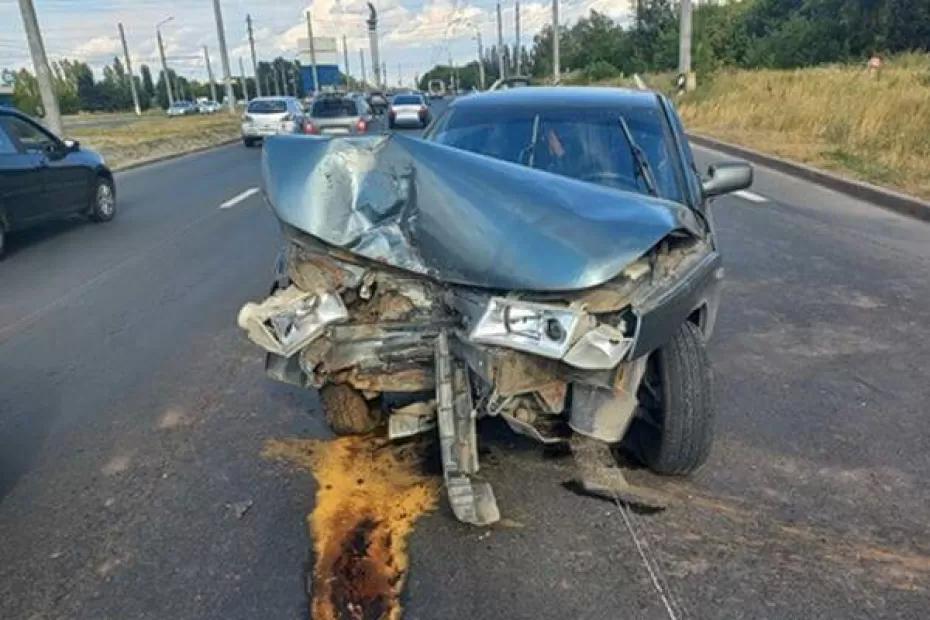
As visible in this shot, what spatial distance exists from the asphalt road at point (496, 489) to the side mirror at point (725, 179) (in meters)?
1.14

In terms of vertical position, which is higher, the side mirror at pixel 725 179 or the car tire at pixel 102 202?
the side mirror at pixel 725 179

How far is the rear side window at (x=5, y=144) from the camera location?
9971 mm

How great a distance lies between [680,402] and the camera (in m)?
3.57

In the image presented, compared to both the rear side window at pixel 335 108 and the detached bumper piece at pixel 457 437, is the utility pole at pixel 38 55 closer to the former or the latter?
the rear side window at pixel 335 108

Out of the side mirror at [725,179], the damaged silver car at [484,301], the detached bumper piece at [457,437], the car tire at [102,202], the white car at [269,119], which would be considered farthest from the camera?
the white car at [269,119]

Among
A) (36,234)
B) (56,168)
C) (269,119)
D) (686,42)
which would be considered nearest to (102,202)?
(36,234)

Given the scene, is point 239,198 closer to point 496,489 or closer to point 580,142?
point 580,142

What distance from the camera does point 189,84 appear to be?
135750 millimetres

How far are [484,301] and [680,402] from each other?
1.04 metres

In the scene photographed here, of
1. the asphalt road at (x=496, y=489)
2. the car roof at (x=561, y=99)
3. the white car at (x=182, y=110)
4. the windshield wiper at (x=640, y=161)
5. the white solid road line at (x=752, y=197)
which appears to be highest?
the car roof at (x=561, y=99)

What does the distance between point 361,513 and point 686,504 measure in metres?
1.40

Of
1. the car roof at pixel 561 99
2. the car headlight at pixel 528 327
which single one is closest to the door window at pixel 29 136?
the car roof at pixel 561 99

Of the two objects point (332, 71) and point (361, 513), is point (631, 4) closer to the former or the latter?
point (332, 71)

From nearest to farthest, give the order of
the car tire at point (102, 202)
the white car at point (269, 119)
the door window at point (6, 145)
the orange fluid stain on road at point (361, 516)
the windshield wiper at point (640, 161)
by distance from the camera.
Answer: the orange fluid stain on road at point (361, 516), the windshield wiper at point (640, 161), the door window at point (6, 145), the car tire at point (102, 202), the white car at point (269, 119)
